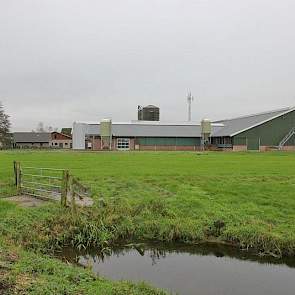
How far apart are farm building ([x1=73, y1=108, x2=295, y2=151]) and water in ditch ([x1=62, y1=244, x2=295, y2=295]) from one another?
59095 mm

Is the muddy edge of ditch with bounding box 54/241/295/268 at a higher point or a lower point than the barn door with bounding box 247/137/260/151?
lower

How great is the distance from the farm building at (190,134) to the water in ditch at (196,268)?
59.1 metres

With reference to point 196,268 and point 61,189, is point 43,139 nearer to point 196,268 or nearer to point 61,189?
point 61,189

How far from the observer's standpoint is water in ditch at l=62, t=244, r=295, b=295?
9.06 metres

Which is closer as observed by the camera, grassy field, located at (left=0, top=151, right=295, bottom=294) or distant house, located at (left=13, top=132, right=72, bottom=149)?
grassy field, located at (left=0, top=151, right=295, bottom=294)

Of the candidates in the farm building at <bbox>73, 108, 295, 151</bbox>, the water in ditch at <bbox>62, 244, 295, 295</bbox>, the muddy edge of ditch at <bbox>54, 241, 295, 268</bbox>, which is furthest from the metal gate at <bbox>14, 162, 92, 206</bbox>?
the farm building at <bbox>73, 108, 295, 151</bbox>

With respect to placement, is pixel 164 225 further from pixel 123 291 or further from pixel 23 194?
pixel 23 194

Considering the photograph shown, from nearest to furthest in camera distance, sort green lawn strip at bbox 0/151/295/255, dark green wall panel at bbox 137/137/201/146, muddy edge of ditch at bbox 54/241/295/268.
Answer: muddy edge of ditch at bbox 54/241/295/268 < green lawn strip at bbox 0/151/295/255 < dark green wall panel at bbox 137/137/201/146

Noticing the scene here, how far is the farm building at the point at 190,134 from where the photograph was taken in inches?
2749

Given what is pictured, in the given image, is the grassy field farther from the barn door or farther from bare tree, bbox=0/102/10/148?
bare tree, bbox=0/102/10/148

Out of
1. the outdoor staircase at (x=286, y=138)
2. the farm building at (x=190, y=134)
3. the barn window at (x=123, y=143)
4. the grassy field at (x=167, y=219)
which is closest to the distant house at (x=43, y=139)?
the farm building at (x=190, y=134)

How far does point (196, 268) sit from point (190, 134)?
68.7 meters

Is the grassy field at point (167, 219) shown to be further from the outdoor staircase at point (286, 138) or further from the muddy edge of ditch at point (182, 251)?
the outdoor staircase at point (286, 138)

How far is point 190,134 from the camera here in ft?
257
